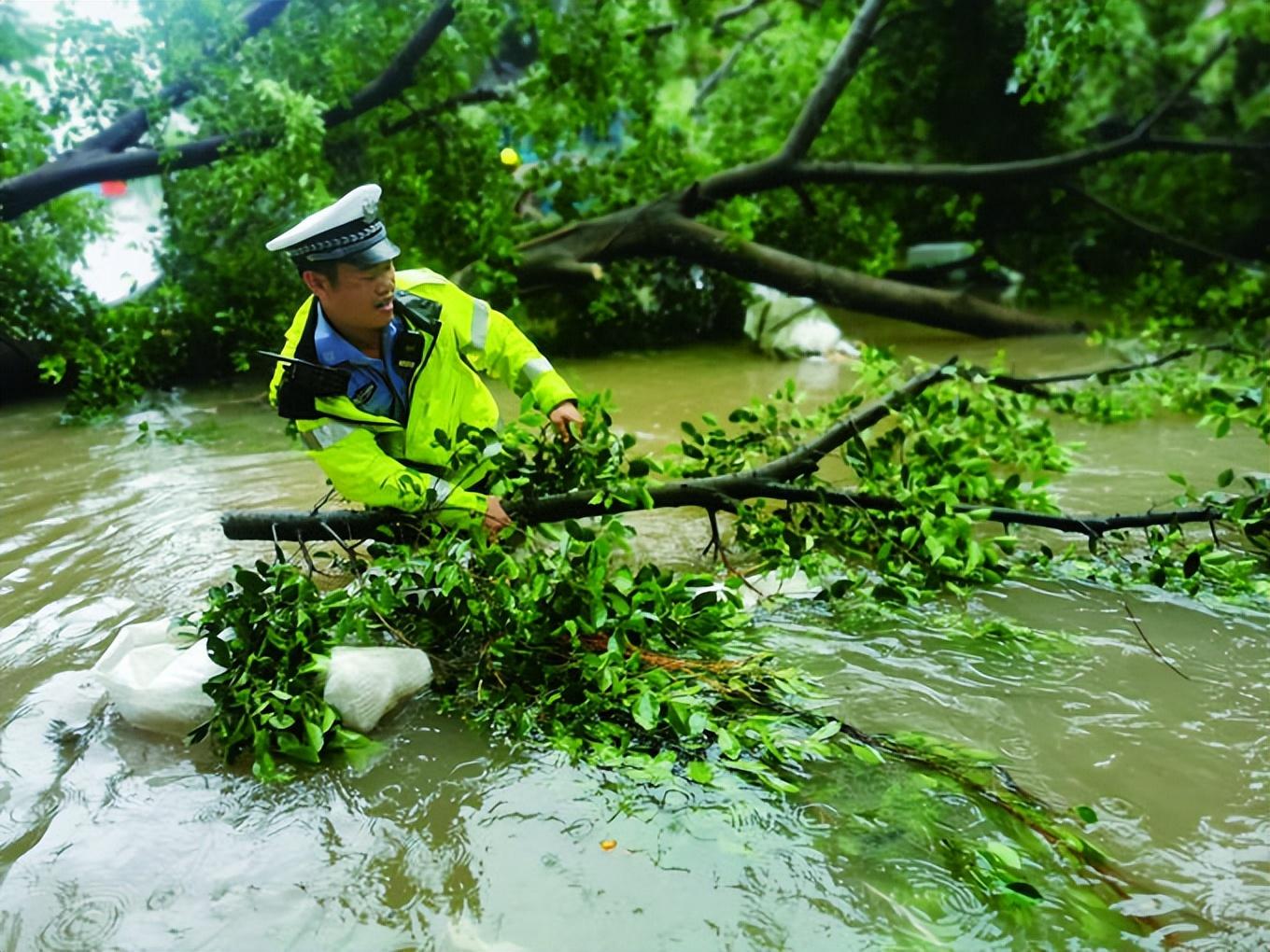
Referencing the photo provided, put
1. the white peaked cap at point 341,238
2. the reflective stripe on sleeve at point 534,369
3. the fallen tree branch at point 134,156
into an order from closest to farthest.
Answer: the white peaked cap at point 341,238 < the reflective stripe on sleeve at point 534,369 < the fallen tree branch at point 134,156

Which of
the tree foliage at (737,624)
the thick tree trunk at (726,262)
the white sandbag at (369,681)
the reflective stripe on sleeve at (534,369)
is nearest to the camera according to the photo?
the tree foliage at (737,624)

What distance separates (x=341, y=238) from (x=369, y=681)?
151cm

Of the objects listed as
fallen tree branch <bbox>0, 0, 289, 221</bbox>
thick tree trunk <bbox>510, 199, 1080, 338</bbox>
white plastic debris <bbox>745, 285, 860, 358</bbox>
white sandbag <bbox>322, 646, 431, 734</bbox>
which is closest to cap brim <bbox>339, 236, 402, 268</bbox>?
white sandbag <bbox>322, 646, 431, 734</bbox>

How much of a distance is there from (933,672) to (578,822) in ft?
4.38

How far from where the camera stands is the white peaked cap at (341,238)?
3385mm

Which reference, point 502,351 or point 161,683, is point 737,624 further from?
point 161,683

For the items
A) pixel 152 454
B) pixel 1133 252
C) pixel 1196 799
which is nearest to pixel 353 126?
pixel 152 454

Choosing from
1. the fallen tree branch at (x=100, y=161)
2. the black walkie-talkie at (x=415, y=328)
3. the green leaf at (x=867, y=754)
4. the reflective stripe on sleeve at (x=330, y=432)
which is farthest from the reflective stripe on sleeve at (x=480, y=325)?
the fallen tree branch at (x=100, y=161)

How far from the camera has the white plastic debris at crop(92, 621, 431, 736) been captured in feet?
9.46

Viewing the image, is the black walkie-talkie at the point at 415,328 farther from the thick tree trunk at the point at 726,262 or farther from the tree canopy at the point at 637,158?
the thick tree trunk at the point at 726,262

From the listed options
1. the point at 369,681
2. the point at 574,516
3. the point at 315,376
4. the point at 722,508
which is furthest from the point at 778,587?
the point at 315,376

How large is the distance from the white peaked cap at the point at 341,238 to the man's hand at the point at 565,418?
0.79m

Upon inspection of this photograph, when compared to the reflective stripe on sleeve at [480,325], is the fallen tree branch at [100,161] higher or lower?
higher

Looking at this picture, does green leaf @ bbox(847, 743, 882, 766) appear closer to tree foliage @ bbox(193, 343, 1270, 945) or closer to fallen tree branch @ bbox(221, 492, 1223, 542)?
tree foliage @ bbox(193, 343, 1270, 945)
